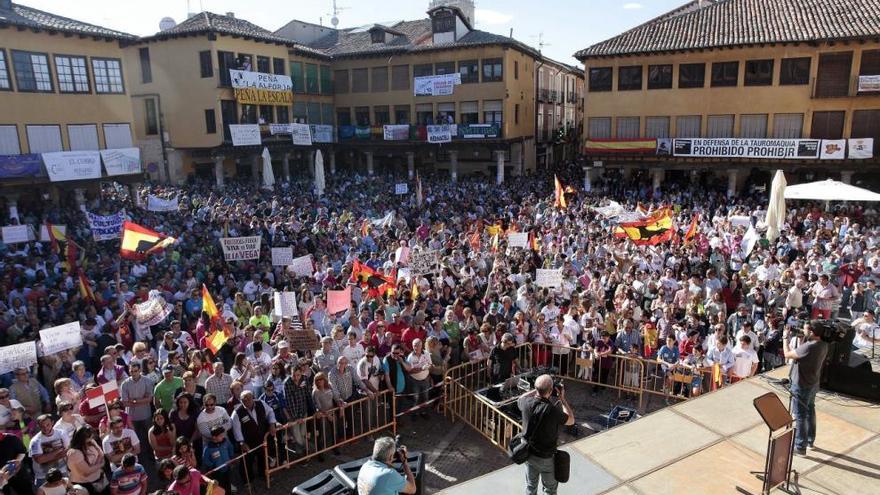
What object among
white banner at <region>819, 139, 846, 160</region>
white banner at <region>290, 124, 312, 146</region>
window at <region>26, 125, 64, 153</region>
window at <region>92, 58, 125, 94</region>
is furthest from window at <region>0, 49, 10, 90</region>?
white banner at <region>819, 139, 846, 160</region>

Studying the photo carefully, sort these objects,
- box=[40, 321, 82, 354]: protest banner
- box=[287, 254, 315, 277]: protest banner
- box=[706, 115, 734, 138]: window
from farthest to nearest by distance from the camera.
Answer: box=[706, 115, 734, 138]: window < box=[287, 254, 315, 277]: protest banner < box=[40, 321, 82, 354]: protest banner

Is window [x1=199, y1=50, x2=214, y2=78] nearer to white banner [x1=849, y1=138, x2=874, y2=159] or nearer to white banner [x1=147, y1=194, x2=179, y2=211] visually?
white banner [x1=147, y1=194, x2=179, y2=211]

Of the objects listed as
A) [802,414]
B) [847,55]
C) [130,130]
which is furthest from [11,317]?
[847,55]

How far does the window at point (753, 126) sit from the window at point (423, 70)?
62.8 ft

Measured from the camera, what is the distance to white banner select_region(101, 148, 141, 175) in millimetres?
27016

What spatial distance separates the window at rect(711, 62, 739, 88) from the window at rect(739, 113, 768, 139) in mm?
1899

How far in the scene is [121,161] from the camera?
1086 inches

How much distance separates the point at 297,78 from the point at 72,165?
17632 mm

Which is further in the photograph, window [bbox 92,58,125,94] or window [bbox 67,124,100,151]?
window [bbox 92,58,125,94]

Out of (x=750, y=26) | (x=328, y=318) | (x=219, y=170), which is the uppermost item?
(x=750, y=26)

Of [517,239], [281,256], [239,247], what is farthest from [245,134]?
[517,239]

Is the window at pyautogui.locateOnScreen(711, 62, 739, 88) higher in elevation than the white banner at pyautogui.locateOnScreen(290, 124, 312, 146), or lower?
higher

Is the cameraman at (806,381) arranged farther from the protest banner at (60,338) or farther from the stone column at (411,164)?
the stone column at (411,164)

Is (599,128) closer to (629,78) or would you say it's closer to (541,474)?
(629,78)
